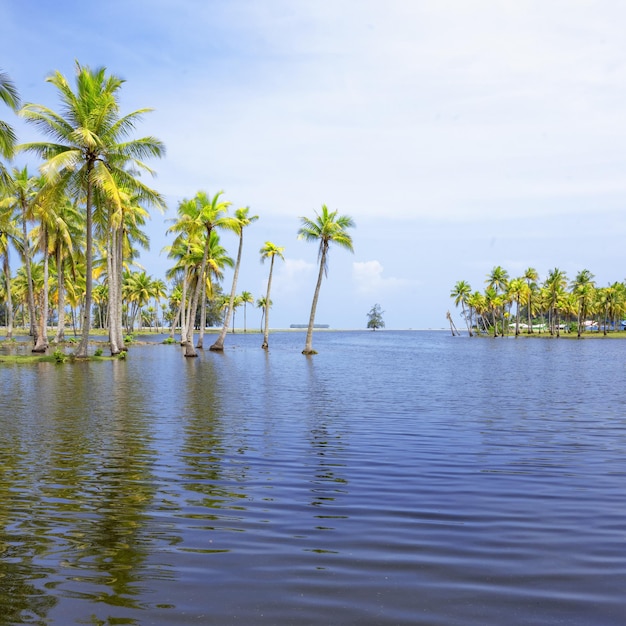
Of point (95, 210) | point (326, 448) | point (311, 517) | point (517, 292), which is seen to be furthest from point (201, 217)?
point (517, 292)

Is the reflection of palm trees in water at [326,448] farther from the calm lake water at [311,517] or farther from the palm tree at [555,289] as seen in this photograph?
the palm tree at [555,289]

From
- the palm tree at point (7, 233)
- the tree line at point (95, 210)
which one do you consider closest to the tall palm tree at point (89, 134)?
the tree line at point (95, 210)

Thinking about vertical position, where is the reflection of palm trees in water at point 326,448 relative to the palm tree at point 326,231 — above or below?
below

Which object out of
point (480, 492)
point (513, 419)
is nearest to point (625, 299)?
point (513, 419)

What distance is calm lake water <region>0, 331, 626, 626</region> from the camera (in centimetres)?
461

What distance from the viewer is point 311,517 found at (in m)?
7.04

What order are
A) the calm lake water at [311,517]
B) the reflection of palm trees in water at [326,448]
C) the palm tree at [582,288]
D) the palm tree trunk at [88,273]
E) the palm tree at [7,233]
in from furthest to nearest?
the palm tree at [582,288], the palm tree at [7,233], the palm tree trunk at [88,273], the reflection of palm trees in water at [326,448], the calm lake water at [311,517]

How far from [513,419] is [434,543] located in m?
10.5

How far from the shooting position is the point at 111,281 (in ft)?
145

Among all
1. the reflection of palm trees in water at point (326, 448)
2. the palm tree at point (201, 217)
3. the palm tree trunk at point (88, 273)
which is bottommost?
the reflection of palm trees in water at point (326, 448)

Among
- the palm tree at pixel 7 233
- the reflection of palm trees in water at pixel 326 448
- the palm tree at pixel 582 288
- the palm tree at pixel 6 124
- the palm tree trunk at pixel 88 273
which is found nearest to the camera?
the reflection of palm trees in water at pixel 326 448

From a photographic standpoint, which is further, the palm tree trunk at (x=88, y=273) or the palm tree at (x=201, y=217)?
the palm tree at (x=201, y=217)

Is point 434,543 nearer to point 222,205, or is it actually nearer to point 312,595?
point 312,595

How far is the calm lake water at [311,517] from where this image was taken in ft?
15.1
